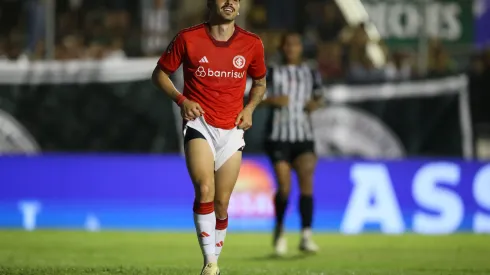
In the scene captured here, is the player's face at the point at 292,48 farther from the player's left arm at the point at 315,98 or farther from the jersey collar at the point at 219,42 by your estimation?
the jersey collar at the point at 219,42

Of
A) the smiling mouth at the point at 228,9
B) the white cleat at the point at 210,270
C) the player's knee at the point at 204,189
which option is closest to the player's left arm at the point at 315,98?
the smiling mouth at the point at 228,9

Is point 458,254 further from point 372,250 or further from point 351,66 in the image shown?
point 351,66

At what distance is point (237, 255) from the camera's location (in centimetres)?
1397

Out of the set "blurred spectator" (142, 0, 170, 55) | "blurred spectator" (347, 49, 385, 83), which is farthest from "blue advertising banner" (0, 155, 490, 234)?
"blurred spectator" (142, 0, 170, 55)

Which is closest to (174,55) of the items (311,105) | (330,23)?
(311,105)

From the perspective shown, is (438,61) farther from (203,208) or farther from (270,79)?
(203,208)

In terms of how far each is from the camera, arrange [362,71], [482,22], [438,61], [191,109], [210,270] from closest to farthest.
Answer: [210,270] → [191,109] → [482,22] → [438,61] → [362,71]

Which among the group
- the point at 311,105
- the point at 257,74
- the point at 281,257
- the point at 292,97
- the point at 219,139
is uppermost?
the point at 257,74

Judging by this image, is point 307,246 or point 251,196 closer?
point 307,246

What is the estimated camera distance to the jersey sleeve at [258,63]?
9844 millimetres

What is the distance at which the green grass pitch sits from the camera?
1123cm

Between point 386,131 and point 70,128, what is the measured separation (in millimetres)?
5013

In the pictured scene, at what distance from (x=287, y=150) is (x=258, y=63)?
404 centimetres

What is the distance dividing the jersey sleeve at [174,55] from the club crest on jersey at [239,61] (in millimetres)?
431
